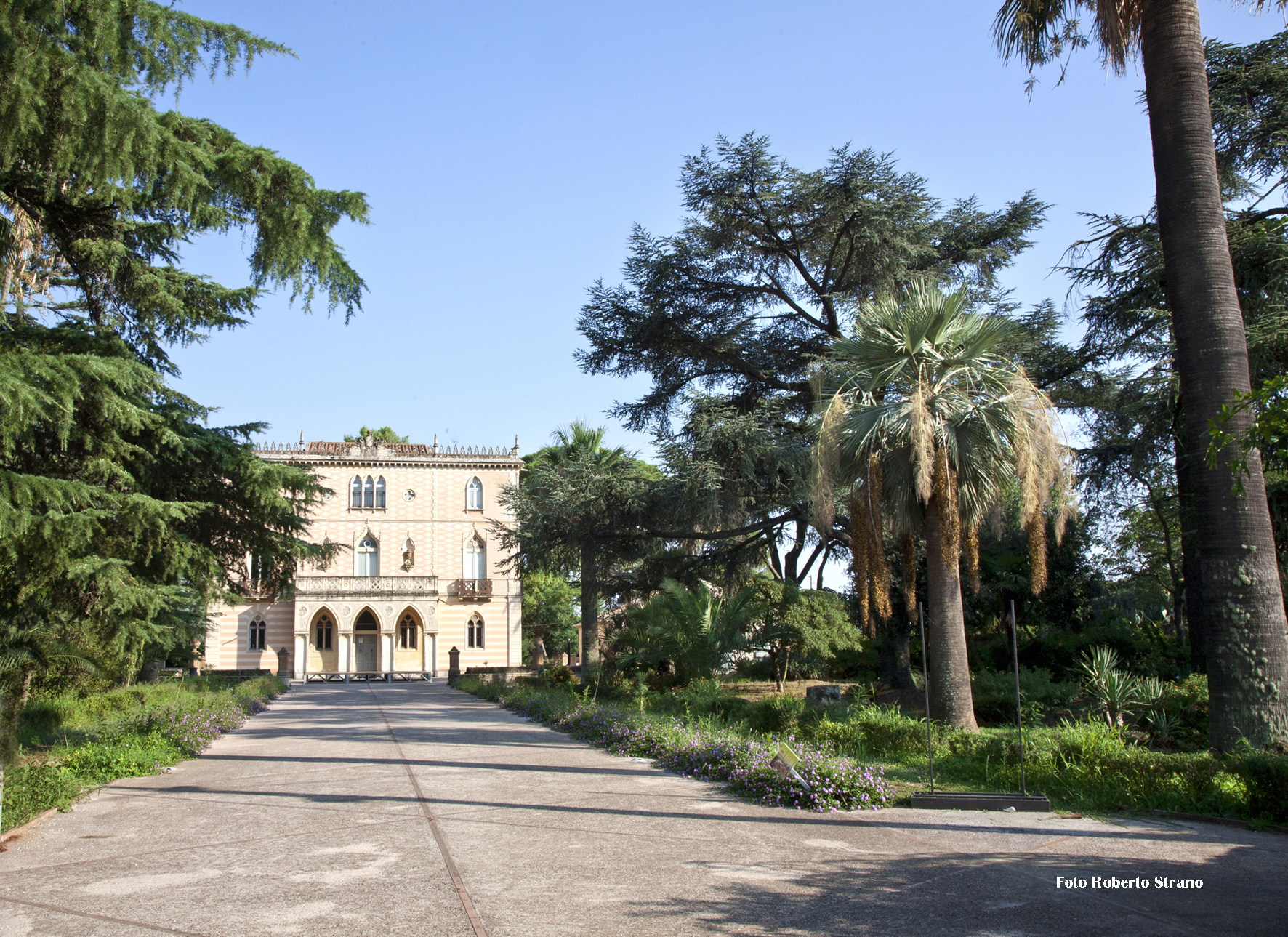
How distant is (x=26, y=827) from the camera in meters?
6.80

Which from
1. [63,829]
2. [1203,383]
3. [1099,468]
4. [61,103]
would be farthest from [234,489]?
[1099,468]

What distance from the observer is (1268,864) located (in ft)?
18.7

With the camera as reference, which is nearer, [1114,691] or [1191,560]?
[1114,691]

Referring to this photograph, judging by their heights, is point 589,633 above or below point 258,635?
above

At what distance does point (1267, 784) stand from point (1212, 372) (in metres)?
3.96

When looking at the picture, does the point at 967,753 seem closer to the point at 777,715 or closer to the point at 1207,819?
the point at 1207,819

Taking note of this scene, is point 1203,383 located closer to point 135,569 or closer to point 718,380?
point 718,380

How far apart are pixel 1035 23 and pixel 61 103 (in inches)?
421

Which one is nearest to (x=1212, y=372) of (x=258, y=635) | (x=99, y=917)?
(x=99, y=917)

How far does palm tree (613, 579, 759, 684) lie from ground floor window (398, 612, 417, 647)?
3041 centimetres

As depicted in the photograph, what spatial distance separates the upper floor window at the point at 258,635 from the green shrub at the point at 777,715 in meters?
38.5

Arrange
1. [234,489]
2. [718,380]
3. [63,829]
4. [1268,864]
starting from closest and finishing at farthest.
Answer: [1268,864]
[63,829]
[234,489]
[718,380]

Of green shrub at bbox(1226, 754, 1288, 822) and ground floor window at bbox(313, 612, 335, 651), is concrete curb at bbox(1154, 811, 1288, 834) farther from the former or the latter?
ground floor window at bbox(313, 612, 335, 651)

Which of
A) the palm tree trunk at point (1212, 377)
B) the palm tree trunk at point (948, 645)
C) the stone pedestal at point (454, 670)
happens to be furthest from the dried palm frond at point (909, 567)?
the stone pedestal at point (454, 670)
